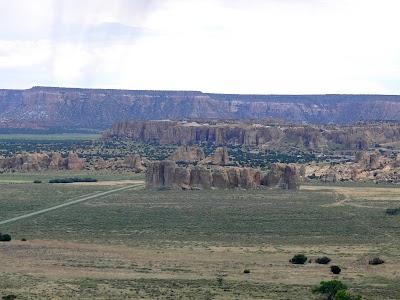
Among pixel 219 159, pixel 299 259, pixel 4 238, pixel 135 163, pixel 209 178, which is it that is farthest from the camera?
pixel 219 159

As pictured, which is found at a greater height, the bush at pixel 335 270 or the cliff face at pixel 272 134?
the cliff face at pixel 272 134

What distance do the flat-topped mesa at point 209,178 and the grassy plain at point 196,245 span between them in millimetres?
5735

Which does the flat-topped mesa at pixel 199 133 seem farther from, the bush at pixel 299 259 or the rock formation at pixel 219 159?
the bush at pixel 299 259

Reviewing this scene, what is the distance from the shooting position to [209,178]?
96438 mm

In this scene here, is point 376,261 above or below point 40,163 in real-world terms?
above

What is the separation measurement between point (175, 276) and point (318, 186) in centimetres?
5824

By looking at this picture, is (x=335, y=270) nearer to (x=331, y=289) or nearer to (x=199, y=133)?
(x=331, y=289)

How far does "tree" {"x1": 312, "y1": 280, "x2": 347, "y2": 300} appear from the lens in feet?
133

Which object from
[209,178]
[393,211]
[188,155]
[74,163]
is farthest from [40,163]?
[393,211]

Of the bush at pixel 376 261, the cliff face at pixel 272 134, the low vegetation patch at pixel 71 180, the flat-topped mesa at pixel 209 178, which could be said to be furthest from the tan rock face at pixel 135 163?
the bush at pixel 376 261

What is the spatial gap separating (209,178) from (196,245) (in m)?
40.0

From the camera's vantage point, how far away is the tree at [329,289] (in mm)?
40438

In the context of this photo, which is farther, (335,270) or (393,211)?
(393,211)

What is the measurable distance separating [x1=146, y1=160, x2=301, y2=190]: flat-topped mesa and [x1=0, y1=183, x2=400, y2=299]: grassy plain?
5.73 m
